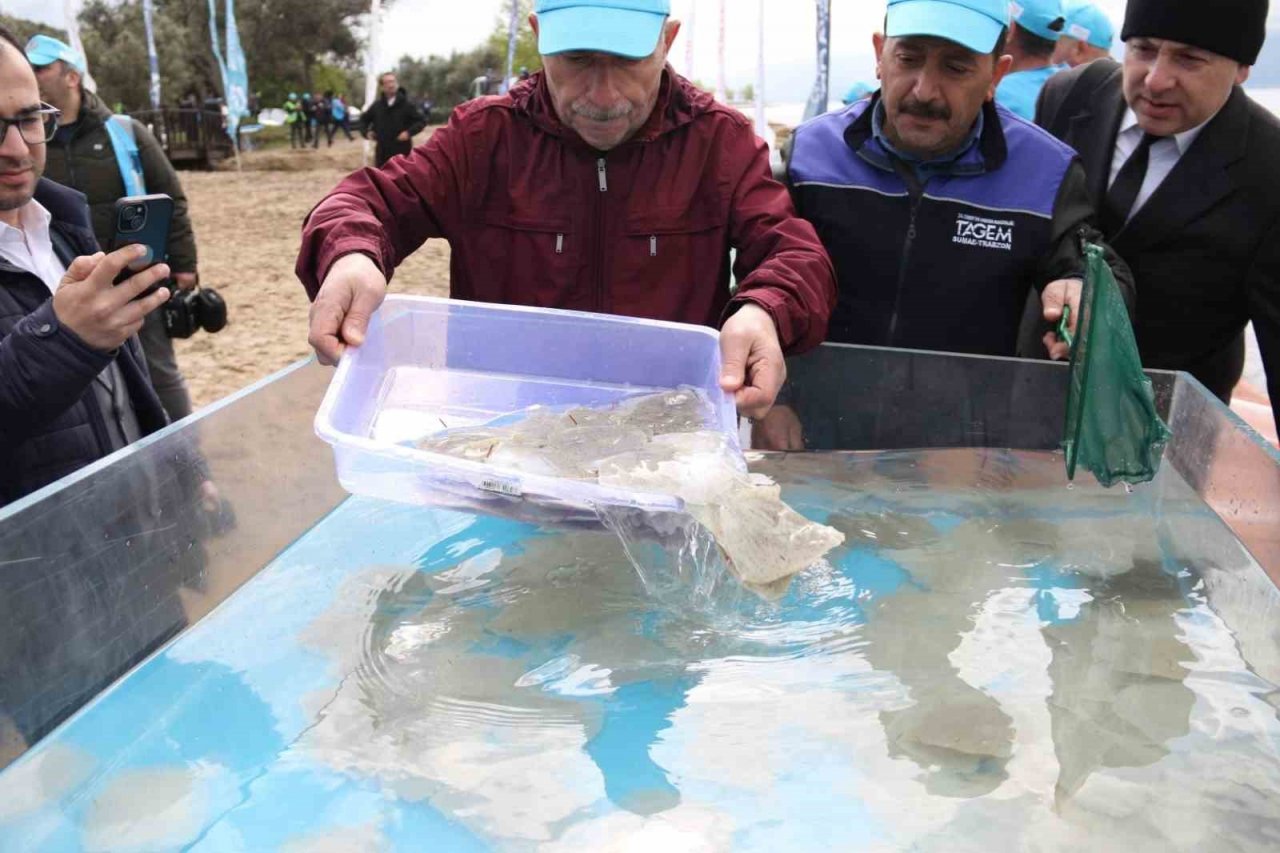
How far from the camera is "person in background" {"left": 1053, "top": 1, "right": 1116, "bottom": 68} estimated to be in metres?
3.95

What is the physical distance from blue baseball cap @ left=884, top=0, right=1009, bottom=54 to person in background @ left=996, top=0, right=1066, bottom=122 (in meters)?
1.49

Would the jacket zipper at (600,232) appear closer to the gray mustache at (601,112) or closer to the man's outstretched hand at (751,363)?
the gray mustache at (601,112)

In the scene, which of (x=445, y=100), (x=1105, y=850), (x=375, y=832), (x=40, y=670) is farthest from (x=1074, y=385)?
(x=445, y=100)

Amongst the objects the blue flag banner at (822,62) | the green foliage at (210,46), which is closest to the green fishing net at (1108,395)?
the blue flag banner at (822,62)

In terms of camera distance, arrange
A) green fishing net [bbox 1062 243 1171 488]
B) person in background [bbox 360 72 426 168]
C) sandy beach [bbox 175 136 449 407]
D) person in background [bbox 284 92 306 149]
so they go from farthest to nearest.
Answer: person in background [bbox 284 92 306 149]
person in background [bbox 360 72 426 168]
sandy beach [bbox 175 136 449 407]
green fishing net [bbox 1062 243 1171 488]

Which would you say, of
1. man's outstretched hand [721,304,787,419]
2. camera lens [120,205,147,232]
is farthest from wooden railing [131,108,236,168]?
man's outstretched hand [721,304,787,419]

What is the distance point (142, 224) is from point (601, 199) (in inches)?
29.7

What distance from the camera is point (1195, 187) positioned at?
2023 millimetres

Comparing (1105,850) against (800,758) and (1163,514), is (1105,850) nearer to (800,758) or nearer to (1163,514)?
(800,758)

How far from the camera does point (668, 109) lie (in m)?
1.83

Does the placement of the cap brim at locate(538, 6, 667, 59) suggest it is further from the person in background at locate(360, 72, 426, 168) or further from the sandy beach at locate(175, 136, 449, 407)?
the person in background at locate(360, 72, 426, 168)

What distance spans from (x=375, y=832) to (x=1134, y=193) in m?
1.87

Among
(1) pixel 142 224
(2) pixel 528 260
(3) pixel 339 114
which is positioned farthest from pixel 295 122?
(1) pixel 142 224

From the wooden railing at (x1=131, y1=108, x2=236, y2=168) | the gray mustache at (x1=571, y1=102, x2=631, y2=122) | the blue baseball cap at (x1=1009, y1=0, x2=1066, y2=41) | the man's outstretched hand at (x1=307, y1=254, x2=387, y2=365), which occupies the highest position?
the blue baseball cap at (x1=1009, y1=0, x2=1066, y2=41)
